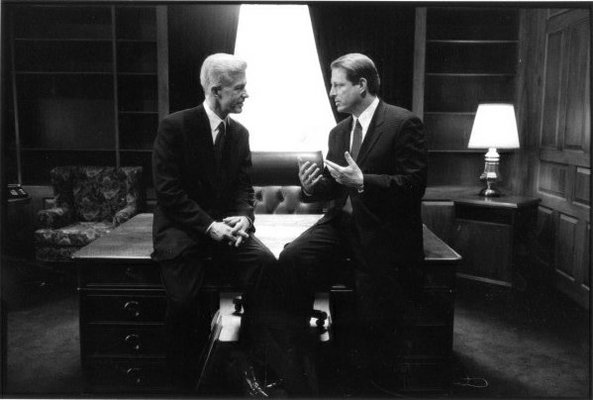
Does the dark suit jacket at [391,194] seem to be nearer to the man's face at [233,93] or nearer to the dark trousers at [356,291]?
the dark trousers at [356,291]

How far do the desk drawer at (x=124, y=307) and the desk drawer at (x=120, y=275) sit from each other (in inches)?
1.4

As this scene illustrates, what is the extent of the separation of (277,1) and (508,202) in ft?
6.12

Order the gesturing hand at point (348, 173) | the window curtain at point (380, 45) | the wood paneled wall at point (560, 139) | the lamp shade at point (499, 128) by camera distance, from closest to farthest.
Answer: the gesturing hand at point (348, 173) < the wood paneled wall at point (560, 139) < the lamp shade at point (499, 128) < the window curtain at point (380, 45)

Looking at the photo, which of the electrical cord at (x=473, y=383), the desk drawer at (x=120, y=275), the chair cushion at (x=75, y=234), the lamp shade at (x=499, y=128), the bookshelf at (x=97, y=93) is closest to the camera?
the desk drawer at (x=120, y=275)

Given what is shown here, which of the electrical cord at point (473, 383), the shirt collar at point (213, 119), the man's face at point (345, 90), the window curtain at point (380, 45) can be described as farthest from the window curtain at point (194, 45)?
the electrical cord at point (473, 383)

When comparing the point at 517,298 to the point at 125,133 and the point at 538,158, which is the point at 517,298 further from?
the point at 125,133

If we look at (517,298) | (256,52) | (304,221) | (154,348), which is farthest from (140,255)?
(256,52)

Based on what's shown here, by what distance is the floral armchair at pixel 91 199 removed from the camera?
3000 mm

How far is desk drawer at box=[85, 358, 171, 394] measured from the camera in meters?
1.86

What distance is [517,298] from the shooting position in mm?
2883

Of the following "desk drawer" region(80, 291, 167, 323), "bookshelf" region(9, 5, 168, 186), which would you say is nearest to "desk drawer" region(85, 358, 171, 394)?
"desk drawer" region(80, 291, 167, 323)

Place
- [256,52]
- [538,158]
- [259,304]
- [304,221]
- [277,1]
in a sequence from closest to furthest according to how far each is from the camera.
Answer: [277,1] → [259,304] → [304,221] → [538,158] → [256,52]

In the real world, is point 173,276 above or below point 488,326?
above

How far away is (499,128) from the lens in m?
3.11
